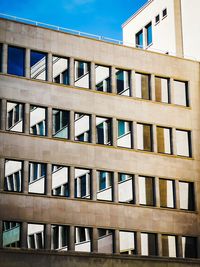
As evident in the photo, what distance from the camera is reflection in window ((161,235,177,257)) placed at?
43688 mm

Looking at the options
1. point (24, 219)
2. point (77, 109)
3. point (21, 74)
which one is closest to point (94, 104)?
point (77, 109)

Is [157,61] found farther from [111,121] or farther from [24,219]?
[24,219]

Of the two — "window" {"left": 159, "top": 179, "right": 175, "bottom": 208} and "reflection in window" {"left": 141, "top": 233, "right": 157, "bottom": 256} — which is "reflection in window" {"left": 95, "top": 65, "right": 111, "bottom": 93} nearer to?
"window" {"left": 159, "top": 179, "right": 175, "bottom": 208}

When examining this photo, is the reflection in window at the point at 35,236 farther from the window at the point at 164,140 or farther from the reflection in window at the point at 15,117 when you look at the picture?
the window at the point at 164,140

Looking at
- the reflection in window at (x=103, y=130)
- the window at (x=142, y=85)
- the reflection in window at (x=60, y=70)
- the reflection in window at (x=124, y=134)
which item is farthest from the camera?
the window at (x=142, y=85)

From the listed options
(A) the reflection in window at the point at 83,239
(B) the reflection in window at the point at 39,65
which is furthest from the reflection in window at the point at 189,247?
(B) the reflection in window at the point at 39,65

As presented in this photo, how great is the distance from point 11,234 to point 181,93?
17.0m

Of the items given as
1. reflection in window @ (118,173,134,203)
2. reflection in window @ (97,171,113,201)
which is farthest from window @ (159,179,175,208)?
reflection in window @ (97,171,113,201)

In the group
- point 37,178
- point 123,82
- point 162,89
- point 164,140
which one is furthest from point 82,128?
point 162,89

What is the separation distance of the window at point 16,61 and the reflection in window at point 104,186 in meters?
8.49

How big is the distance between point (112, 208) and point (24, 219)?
6168 mm

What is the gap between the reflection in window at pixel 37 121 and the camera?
41.9 m

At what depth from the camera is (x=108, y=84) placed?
149 ft

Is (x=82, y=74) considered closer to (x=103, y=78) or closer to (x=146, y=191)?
(x=103, y=78)
